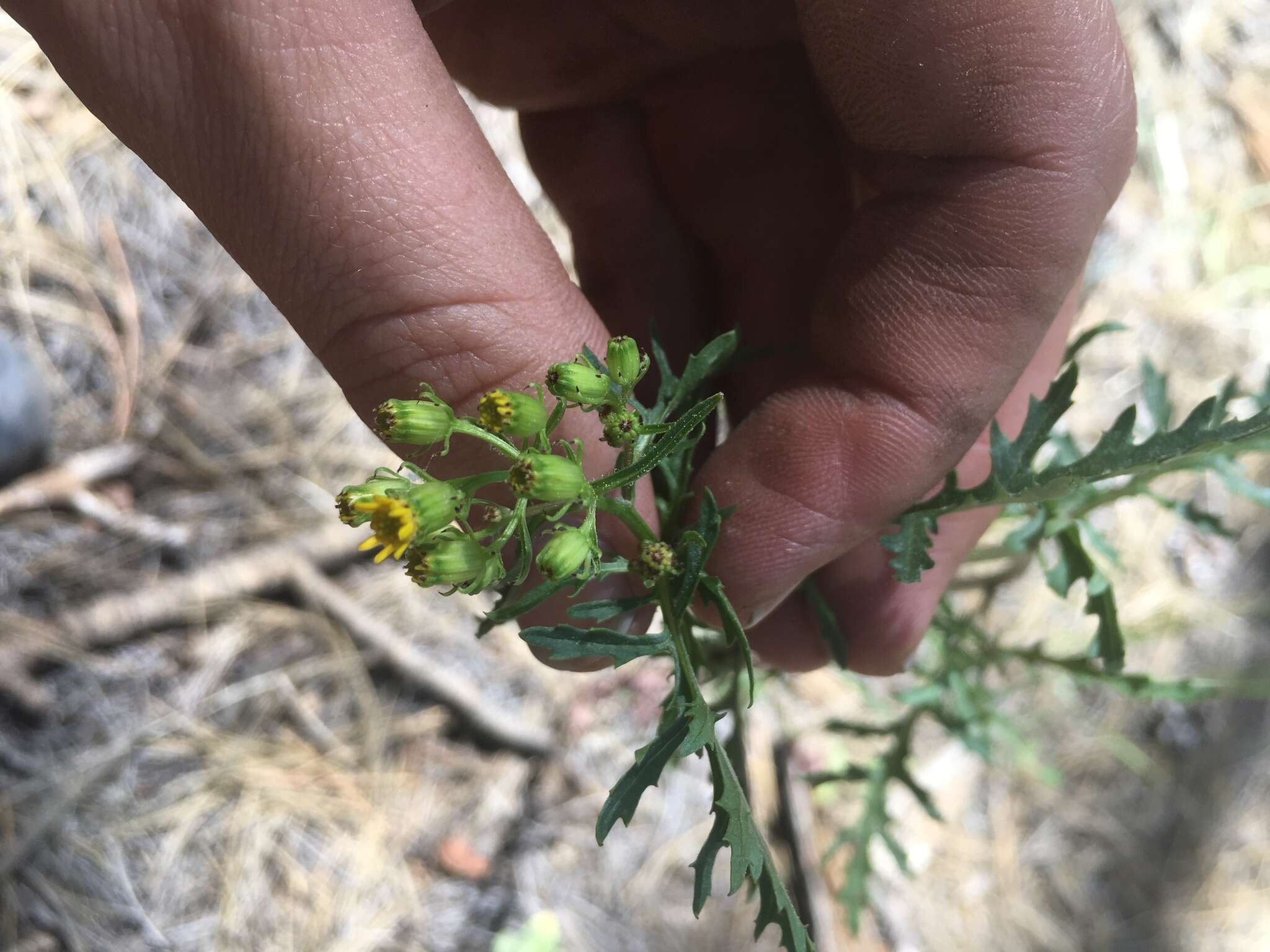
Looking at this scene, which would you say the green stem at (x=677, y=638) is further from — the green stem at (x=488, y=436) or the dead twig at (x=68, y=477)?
the dead twig at (x=68, y=477)

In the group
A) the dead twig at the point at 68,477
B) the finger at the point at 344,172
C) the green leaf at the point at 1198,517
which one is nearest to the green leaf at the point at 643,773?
the finger at the point at 344,172

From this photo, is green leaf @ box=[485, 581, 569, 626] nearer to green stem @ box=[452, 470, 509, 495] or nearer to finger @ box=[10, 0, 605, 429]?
green stem @ box=[452, 470, 509, 495]

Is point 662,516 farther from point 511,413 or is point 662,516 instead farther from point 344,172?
point 344,172

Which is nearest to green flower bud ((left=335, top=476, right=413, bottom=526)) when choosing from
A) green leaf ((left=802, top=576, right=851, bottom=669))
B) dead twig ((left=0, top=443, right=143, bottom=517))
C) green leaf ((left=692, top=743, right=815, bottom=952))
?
green leaf ((left=692, top=743, right=815, bottom=952))

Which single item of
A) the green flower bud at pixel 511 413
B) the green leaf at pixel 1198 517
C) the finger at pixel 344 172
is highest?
the finger at pixel 344 172

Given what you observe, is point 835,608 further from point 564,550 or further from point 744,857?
point 564,550

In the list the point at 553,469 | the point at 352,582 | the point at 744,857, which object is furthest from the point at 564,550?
the point at 352,582
